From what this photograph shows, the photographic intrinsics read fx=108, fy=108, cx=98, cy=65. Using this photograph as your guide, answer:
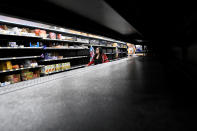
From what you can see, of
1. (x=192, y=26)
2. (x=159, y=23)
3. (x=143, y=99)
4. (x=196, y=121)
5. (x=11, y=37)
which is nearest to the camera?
(x=196, y=121)

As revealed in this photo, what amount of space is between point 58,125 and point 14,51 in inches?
140

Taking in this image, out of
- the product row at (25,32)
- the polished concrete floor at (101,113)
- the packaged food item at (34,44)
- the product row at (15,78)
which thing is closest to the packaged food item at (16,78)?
the product row at (15,78)

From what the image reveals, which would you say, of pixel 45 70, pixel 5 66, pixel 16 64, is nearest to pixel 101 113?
pixel 5 66

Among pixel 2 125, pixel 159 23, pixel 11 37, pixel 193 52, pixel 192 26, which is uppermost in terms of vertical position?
pixel 11 37

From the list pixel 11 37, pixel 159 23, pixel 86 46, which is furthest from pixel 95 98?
pixel 86 46

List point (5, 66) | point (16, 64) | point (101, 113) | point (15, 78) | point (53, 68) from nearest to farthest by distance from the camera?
point (101, 113)
point (5, 66)
point (15, 78)
point (16, 64)
point (53, 68)

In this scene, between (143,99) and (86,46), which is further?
(86,46)

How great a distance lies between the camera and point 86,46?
5309 mm

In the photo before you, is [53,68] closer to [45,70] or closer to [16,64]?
[45,70]

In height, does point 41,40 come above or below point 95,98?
above

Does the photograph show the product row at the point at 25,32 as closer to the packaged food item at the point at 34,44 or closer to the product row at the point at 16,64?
the packaged food item at the point at 34,44

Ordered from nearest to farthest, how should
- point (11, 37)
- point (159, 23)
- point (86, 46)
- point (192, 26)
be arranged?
1. point (192, 26)
2. point (159, 23)
3. point (11, 37)
4. point (86, 46)

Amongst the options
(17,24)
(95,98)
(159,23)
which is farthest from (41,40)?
(95,98)

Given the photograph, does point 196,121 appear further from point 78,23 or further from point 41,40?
point 41,40
